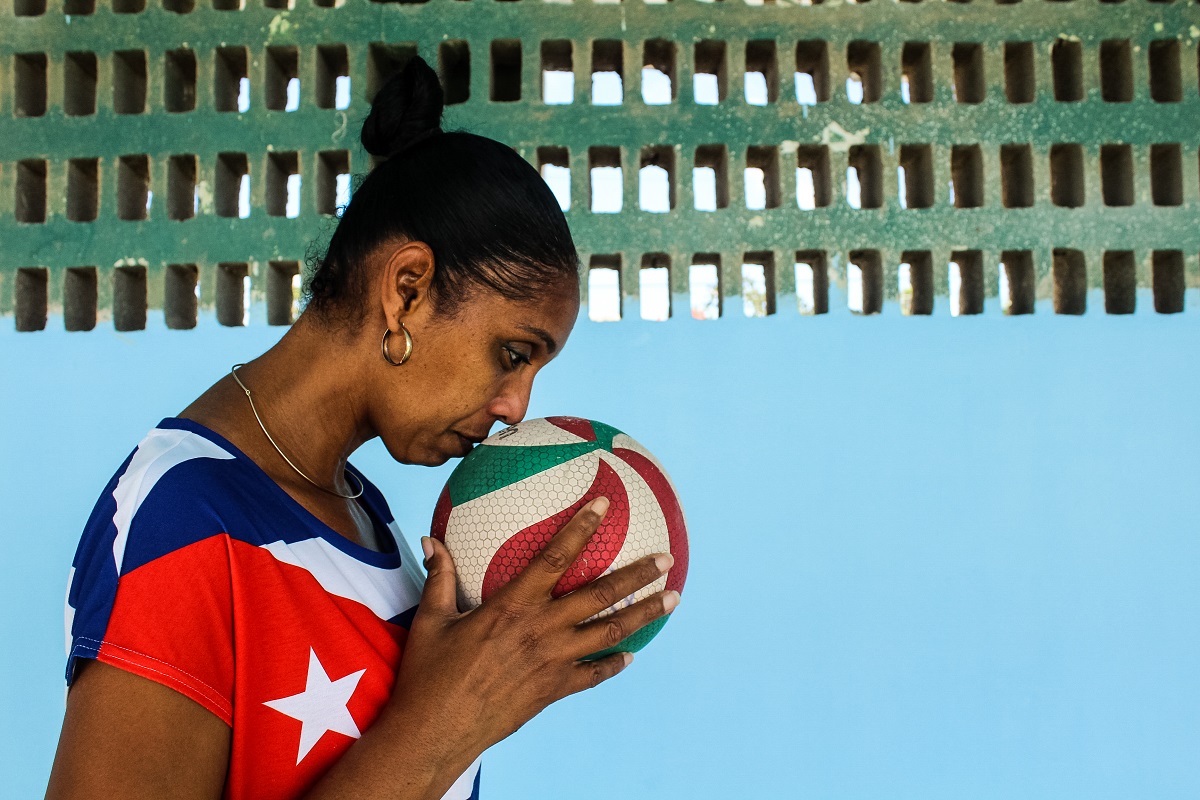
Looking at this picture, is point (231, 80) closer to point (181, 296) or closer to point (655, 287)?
point (181, 296)

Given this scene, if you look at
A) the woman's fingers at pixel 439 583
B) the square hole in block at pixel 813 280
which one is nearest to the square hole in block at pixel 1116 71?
the square hole in block at pixel 813 280

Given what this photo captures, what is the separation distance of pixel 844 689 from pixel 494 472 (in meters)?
1.69

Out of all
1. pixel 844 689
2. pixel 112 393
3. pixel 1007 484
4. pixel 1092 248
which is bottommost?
pixel 844 689

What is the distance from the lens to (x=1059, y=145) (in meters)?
2.73

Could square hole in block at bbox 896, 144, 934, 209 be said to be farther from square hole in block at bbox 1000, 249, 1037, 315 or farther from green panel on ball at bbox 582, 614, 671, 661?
green panel on ball at bbox 582, 614, 671, 661

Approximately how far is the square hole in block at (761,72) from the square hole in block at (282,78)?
120 centimetres

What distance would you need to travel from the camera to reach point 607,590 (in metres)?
1.14

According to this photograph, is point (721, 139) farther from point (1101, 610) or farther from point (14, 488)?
point (14, 488)

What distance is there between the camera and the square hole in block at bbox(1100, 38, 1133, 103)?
2713 mm

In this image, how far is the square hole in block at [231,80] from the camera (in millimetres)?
2744

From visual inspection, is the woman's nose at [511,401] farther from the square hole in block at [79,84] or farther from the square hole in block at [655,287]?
the square hole in block at [79,84]

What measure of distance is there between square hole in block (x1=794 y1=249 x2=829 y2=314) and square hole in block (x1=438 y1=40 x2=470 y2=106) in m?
1.00

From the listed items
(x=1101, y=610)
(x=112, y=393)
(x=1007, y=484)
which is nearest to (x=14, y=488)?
(x=112, y=393)

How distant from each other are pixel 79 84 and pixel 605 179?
1.44 meters
